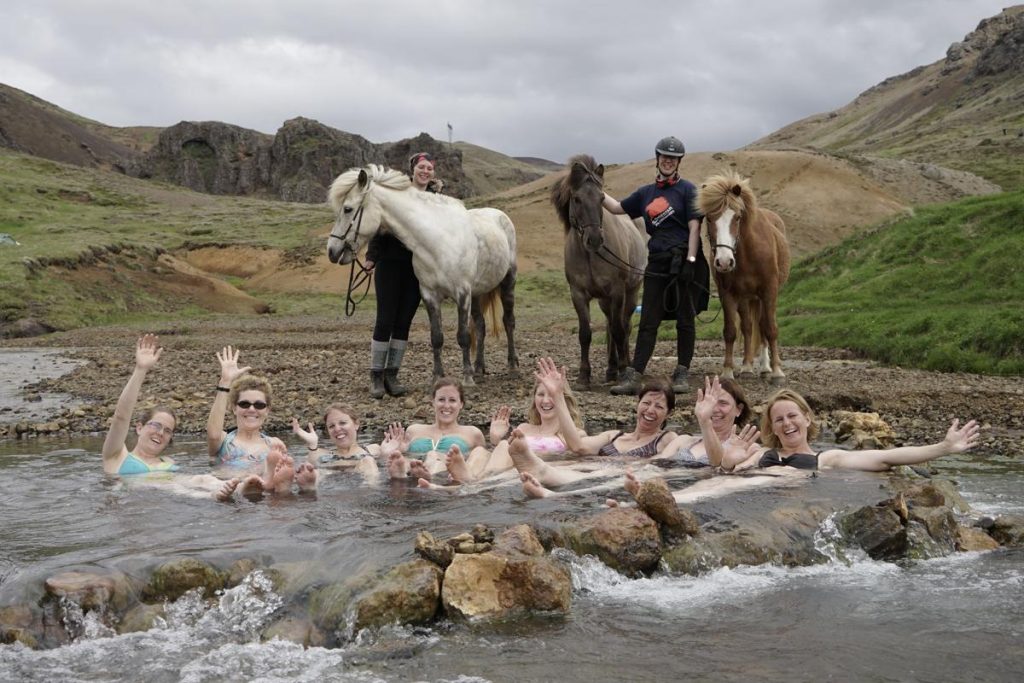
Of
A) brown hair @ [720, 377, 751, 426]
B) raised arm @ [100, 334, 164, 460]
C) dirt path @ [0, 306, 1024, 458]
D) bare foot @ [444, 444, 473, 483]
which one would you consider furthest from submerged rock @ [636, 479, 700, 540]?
dirt path @ [0, 306, 1024, 458]

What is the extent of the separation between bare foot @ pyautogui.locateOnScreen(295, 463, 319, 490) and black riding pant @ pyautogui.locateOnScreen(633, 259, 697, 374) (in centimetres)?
542

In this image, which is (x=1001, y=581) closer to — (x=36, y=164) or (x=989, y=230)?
(x=989, y=230)

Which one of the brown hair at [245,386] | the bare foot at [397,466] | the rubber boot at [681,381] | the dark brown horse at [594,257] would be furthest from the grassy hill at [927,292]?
the brown hair at [245,386]

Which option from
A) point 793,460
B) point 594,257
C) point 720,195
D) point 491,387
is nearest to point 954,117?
point 720,195

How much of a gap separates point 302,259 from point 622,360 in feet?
116

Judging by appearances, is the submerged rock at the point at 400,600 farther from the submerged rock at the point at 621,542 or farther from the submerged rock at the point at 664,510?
the submerged rock at the point at 664,510

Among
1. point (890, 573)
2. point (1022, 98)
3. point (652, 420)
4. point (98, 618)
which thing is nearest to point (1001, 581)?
point (890, 573)

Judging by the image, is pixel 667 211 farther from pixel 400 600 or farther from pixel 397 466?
pixel 400 600

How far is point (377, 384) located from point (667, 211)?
4.11 m

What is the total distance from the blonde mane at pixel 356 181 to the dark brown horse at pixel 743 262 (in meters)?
3.68

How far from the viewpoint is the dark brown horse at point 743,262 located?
39.1 feet

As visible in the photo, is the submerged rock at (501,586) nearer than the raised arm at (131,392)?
Yes

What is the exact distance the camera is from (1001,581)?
5262 mm

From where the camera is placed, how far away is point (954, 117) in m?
94.9
